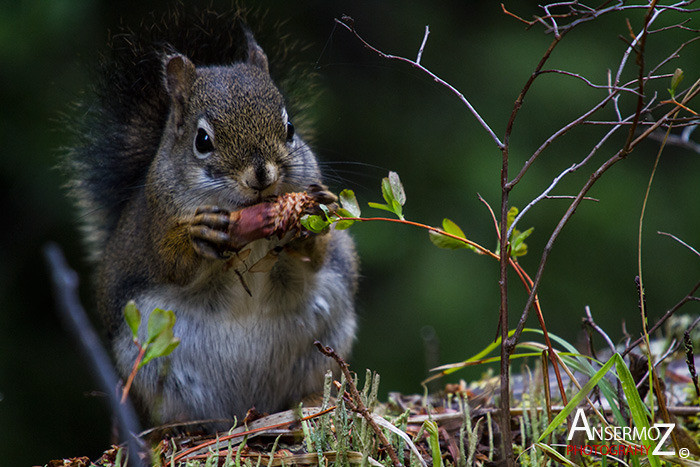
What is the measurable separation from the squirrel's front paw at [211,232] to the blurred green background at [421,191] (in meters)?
1.16

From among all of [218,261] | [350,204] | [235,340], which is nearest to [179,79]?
[218,261]

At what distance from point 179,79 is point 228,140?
0.33m

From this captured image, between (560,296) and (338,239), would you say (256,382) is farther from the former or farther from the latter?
(560,296)

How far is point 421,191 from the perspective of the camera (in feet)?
10.4

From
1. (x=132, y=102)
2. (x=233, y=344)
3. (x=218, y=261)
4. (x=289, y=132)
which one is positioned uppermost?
(x=132, y=102)

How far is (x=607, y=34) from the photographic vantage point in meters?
3.17

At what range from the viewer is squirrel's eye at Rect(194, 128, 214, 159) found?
5.58 feet

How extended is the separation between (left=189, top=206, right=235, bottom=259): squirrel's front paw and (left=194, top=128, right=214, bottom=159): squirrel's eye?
0.14 metres

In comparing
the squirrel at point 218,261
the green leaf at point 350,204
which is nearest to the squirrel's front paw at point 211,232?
the squirrel at point 218,261

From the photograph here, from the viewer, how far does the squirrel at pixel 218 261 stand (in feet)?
5.47

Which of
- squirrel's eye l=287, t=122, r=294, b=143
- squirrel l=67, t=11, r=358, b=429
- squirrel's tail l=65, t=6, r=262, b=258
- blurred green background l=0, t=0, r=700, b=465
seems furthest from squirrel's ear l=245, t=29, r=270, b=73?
blurred green background l=0, t=0, r=700, b=465

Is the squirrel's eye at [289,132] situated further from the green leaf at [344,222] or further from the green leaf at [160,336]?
the green leaf at [160,336]

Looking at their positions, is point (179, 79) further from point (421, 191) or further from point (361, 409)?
point (421, 191)

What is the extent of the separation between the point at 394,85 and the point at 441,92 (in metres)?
0.21
